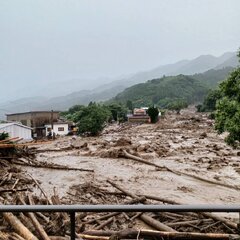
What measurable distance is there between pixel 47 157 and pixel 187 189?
64.1ft

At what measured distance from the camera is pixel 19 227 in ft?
26.8

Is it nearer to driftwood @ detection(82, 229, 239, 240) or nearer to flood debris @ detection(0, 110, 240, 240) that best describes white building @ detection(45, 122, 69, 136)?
flood debris @ detection(0, 110, 240, 240)

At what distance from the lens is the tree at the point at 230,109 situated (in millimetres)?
17125

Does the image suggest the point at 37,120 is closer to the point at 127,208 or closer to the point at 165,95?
the point at 127,208

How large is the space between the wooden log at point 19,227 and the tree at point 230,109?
11.4 metres

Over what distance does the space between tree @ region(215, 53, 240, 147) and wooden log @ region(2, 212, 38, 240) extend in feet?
37.3

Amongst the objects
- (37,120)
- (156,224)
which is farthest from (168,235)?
(37,120)

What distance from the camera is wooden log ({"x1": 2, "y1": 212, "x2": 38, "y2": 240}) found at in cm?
793

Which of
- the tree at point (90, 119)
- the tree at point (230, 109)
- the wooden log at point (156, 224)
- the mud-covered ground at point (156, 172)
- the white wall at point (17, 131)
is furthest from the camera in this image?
the tree at point (90, 119)

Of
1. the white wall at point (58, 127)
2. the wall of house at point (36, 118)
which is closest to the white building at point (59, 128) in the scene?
the white wall at point (58, 127)

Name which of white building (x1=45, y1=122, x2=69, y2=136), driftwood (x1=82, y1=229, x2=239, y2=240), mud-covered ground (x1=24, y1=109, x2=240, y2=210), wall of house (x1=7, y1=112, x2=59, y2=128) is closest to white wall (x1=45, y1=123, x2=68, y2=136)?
white building (x1=45, y1=122, x2=69, y2=136)

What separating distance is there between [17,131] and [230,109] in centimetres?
4222

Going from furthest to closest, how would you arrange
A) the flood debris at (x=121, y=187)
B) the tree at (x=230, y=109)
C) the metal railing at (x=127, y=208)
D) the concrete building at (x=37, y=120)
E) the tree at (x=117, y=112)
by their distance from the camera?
the tree at (x=117, y=112)
the concrete building at (x=37, y=120)
the tree at (x=230, y=109)
the flood debris at (x=121, y=187)
the metal railing at (x=127, y=208)

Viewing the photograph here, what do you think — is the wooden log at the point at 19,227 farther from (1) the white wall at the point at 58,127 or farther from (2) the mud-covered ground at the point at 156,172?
(1) the white wall at the point at 58,127
